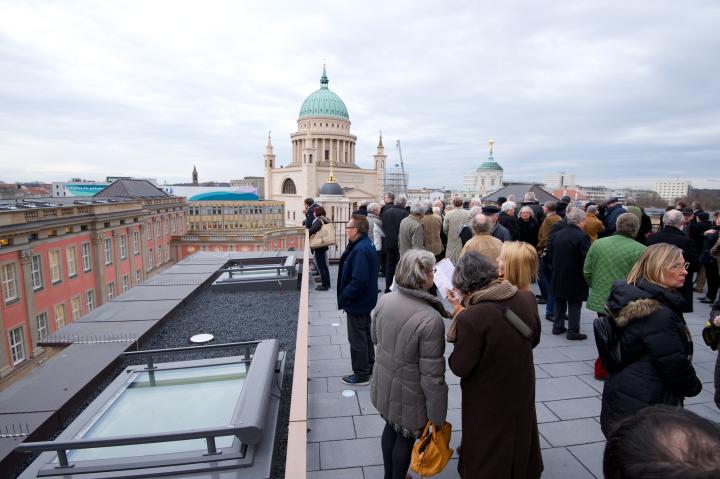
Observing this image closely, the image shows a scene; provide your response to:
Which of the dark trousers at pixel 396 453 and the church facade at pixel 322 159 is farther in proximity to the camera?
the church facade at pixel 322 159

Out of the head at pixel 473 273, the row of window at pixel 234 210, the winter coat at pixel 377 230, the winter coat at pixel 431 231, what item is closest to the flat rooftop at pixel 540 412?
the head at pixel 473 273

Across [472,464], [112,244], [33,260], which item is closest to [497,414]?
[472,464]

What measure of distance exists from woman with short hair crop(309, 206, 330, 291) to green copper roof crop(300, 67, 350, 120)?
262ft

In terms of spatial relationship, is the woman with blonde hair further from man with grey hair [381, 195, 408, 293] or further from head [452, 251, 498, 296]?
man with grey hair [381, 195, 408, 293]

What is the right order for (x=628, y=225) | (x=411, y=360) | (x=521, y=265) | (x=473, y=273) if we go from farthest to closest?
(x=628, y=225)
(x=521, y=265)
(x=411, y=360)
(x=473, y=273)

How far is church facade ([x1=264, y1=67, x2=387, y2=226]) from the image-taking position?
80.4 metres

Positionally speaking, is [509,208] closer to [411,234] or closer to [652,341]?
[411,234]

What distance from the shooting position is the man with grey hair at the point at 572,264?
20.9 ft

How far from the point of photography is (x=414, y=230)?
7785 millimetres

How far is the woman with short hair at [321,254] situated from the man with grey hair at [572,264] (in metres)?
4.63

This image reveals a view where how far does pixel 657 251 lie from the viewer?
10.6 ft

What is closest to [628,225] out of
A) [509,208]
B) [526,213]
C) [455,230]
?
[526,213]

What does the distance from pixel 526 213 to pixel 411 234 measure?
262cm

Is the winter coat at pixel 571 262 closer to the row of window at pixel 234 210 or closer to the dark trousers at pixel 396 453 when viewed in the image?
the dark trousers at pixel 396 453
